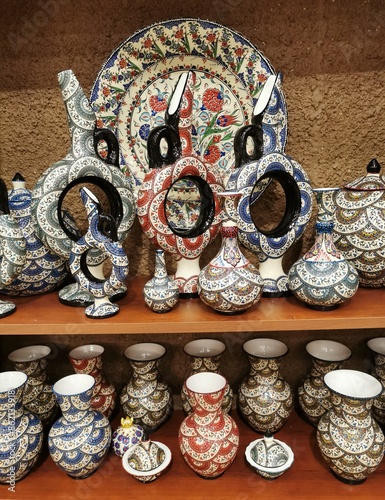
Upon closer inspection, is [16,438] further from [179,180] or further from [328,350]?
[328,350]

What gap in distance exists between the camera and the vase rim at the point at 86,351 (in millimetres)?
1095

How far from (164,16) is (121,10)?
11 cm

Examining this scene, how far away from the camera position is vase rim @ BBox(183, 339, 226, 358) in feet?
3.65

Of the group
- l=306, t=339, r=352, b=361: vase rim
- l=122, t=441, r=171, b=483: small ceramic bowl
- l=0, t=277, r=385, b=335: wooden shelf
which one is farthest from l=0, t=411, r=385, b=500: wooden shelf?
l=0, t=277, r=385, b=335: wooden shelf

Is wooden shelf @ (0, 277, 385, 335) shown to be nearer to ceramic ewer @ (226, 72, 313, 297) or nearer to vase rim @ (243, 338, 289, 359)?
ceramic ewer @ (226, 72, 313, 297)

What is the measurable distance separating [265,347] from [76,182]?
66 centimetres

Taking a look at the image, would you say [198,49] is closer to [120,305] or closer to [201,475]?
[120,305]

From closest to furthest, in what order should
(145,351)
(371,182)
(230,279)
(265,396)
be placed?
1. (230,279)
2. (371,182)
3. (265,396)
4. (145,351)

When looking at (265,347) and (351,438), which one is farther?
(265,347)

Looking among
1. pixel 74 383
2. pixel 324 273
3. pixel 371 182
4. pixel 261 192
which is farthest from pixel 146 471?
pixel 371 182

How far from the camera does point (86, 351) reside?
113 cm

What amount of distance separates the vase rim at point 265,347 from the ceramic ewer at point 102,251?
1.35 feet

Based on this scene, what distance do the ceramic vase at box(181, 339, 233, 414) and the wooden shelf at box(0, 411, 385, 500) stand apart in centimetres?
13

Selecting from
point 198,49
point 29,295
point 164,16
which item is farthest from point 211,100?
point 29,295
